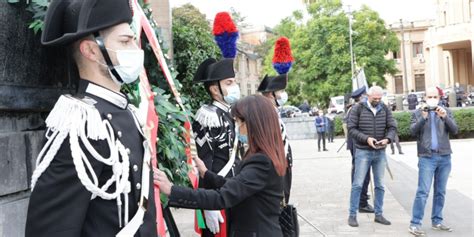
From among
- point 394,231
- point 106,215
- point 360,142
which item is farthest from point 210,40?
point 106,215

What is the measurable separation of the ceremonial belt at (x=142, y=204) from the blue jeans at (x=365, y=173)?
229 inches

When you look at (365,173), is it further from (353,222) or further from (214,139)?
(214,139)

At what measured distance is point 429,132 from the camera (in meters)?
7.19

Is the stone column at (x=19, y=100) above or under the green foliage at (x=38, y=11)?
under

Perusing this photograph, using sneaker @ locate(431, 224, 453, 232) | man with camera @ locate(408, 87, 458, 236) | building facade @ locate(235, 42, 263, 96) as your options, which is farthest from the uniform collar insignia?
building facade @ locate(235, 42, 263, 96)

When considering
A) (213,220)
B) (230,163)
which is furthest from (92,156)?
(230,163)

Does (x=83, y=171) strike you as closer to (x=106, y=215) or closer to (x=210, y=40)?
(x=106, y=215)

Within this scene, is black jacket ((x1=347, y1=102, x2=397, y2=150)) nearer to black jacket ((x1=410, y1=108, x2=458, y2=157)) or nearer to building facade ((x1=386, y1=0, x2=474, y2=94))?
black jacket ((x1=410, y1=108, x2=458, y2=157))

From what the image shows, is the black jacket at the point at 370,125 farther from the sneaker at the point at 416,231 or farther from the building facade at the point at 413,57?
the building facade at the point at 413,57

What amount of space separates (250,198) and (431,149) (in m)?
4.64

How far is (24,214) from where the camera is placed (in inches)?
112

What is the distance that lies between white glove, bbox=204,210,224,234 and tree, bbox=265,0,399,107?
124ft

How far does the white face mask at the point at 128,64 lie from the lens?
2232 millimetres

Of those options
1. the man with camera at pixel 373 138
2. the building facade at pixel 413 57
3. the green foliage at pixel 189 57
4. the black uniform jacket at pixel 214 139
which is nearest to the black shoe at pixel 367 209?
the man with camera at pixel 373 138
